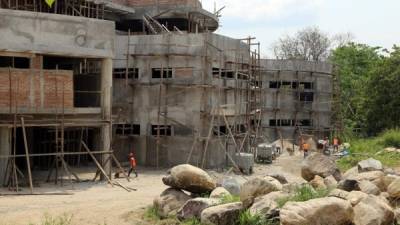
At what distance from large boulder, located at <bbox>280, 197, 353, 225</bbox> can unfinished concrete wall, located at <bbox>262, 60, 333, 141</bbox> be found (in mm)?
28322

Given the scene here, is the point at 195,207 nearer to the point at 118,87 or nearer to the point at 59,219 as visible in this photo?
the point at 59,219

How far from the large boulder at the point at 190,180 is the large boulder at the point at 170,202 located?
0.21m

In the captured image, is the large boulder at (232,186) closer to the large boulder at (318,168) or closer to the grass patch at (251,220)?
the large boulder at (318,168)

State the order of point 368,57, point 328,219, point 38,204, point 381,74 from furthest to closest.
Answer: point 368,57 < point 381,74 < point 38,204 < point 328,219

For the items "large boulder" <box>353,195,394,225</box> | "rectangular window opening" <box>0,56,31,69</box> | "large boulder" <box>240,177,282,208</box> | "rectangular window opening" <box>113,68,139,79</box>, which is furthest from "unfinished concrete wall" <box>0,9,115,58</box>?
"large boulder" <box>353,195,394,225</box>

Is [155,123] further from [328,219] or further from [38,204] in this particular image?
[328,219]

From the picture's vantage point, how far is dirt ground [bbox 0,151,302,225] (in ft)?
50.3

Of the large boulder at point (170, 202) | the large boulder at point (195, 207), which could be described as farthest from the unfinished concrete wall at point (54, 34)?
the large boulder at point (195, 207)

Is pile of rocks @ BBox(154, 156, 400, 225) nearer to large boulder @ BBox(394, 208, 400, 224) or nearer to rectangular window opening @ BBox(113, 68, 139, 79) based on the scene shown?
large boulder @ BBox(394, 208, 400, 224)

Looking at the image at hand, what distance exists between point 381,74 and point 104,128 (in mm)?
22487

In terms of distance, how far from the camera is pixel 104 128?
22.6 metres

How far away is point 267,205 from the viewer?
42.1 ft

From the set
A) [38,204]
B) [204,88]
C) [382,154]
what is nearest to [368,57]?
[382,154]

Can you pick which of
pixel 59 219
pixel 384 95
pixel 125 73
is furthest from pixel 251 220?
pixel 384 95
